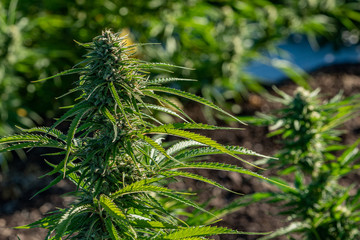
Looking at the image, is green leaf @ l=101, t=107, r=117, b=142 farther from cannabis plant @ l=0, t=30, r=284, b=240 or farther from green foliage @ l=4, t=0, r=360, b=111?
green foliage @ l=4, t=0, r=360, b=111

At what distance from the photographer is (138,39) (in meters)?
3.26

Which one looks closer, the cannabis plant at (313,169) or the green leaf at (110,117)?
the green leaf at (110,117)

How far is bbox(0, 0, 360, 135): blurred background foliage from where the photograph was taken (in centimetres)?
299

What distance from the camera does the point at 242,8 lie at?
145 inches

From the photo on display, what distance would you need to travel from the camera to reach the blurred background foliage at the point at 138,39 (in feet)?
9.82

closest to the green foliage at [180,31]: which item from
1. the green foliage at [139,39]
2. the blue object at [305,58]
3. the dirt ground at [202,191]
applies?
the green foliage at [139,39]

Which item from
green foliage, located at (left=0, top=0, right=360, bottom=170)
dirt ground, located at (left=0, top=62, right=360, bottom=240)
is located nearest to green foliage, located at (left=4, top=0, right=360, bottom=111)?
green foliage, located at (left=0, top=0, right=360, bottom=170)

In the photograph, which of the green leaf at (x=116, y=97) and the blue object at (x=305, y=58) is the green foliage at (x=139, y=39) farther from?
the green leaf at (x=116, y=97)

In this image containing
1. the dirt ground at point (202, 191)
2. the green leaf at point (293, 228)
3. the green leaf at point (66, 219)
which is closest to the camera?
the green leaf at point (66, 219)

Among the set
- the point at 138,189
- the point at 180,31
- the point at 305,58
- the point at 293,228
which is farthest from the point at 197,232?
the point at 305,58

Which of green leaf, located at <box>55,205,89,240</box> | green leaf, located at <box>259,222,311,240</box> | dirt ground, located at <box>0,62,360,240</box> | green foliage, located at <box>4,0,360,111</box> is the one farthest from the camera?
green foliage, located at <box>4,0,360,111</box>

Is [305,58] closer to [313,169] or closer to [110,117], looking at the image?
[313,169]

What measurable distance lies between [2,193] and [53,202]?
31cm

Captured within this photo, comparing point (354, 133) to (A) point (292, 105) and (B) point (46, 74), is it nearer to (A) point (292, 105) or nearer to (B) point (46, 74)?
(A) point (292, 105)
